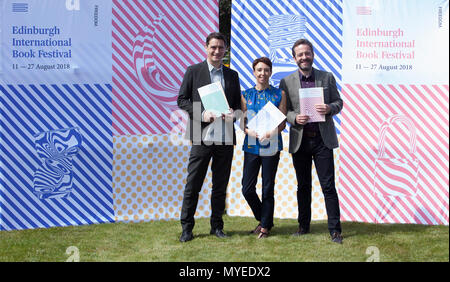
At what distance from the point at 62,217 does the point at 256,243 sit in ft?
7.14

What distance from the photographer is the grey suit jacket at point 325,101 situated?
455cm

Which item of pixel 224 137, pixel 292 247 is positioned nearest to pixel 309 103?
pixel 224 137

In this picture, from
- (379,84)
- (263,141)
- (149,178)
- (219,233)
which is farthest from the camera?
(149,178)

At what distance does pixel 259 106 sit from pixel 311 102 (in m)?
0.48

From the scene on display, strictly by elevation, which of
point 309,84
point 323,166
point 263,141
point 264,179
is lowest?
point 264,179

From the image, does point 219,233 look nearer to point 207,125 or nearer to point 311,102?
point 207,125

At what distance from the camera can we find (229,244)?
15.1ft

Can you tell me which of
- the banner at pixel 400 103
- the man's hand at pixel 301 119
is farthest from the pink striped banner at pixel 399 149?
the man's hand at pixel 301 119

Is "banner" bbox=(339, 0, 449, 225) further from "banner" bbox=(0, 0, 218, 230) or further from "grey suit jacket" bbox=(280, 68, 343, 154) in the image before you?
"banner" bbox=(0, 0, 218, 230)

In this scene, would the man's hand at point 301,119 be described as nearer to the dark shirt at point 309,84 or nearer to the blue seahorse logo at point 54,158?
Result: the dark shirt at point 309,84

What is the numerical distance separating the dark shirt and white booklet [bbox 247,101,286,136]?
0.95 ft

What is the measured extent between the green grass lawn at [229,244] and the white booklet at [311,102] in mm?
1187

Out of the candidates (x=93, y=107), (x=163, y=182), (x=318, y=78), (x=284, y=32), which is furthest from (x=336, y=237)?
(x=93, y=107)

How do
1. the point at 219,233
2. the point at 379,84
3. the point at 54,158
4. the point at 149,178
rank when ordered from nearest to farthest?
1. the point at 219,233
2. the point at 54,158
3. the point at 379,84
4. the point at 149,178
